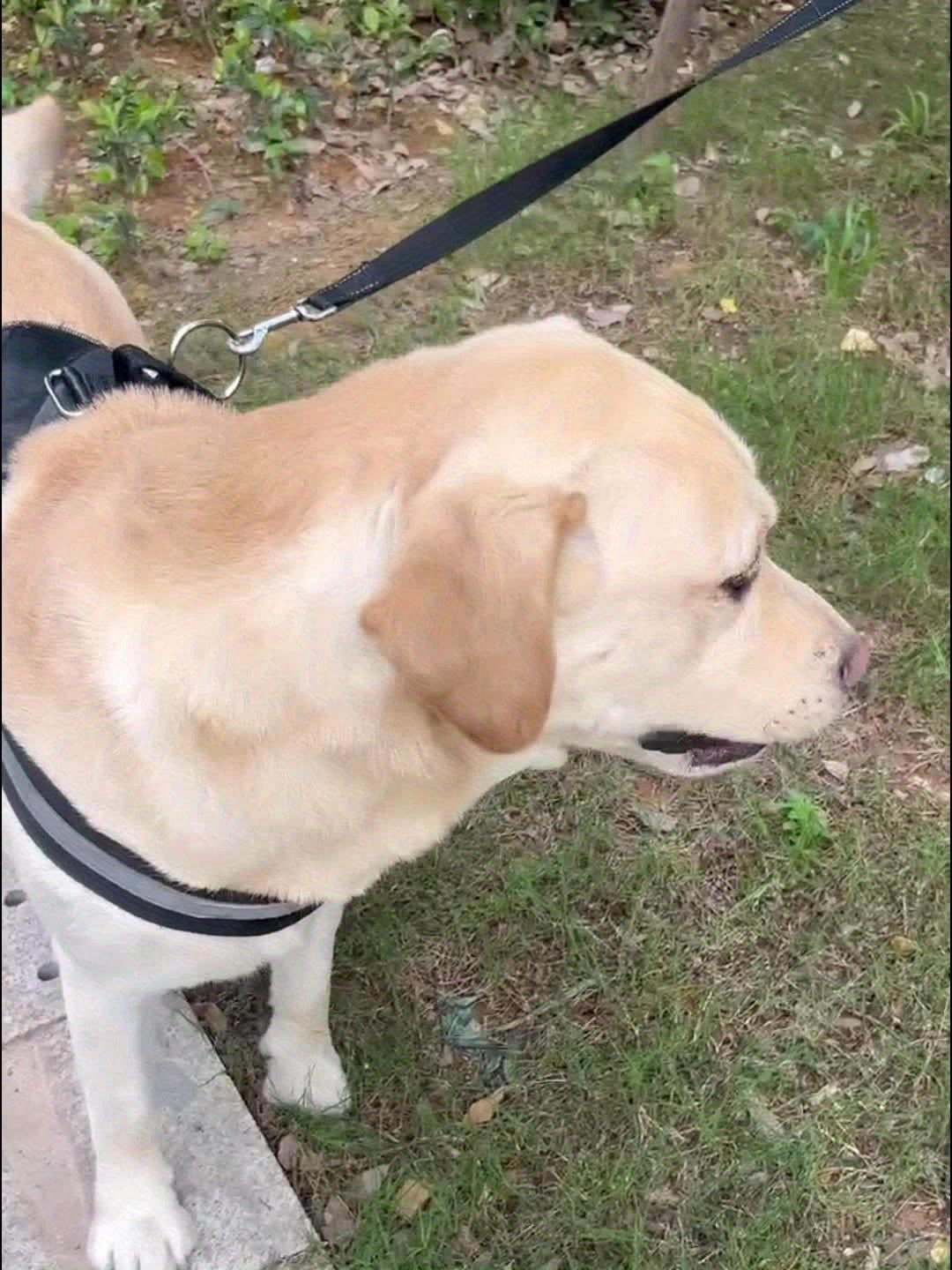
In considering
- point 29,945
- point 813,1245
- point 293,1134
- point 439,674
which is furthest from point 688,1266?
point 439,674

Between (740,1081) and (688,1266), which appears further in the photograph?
(740,1081)

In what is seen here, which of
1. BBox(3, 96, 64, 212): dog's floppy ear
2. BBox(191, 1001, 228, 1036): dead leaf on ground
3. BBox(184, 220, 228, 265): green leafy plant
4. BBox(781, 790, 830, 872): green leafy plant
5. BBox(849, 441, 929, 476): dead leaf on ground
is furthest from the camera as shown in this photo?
BBox(184, 220, 228, 265): green leafy plant

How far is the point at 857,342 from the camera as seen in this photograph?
3.88m

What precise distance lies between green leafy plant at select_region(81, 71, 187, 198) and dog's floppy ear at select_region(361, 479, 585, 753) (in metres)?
1.86

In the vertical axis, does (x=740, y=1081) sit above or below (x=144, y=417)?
below

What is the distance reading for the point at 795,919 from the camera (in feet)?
9.46

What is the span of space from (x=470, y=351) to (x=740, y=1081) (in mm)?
1613

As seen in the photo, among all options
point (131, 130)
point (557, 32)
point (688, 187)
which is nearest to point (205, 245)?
point (131, 130)

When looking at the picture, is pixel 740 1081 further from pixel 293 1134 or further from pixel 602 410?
pixel 602 410

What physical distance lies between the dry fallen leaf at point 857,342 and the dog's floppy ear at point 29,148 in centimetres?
252

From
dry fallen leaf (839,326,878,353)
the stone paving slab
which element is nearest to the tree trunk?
dry fallen leaf (839,326,878,353)

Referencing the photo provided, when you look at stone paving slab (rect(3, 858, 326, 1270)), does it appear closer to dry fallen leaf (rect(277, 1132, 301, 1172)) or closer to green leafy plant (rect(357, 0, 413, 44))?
dry fallen leaf (rect(277, 1132, 301, 1172))

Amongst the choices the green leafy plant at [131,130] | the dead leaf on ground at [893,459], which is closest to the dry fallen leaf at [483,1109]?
the dead leaf on ground at [893,459]

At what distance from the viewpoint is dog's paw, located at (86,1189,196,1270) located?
224 cm
